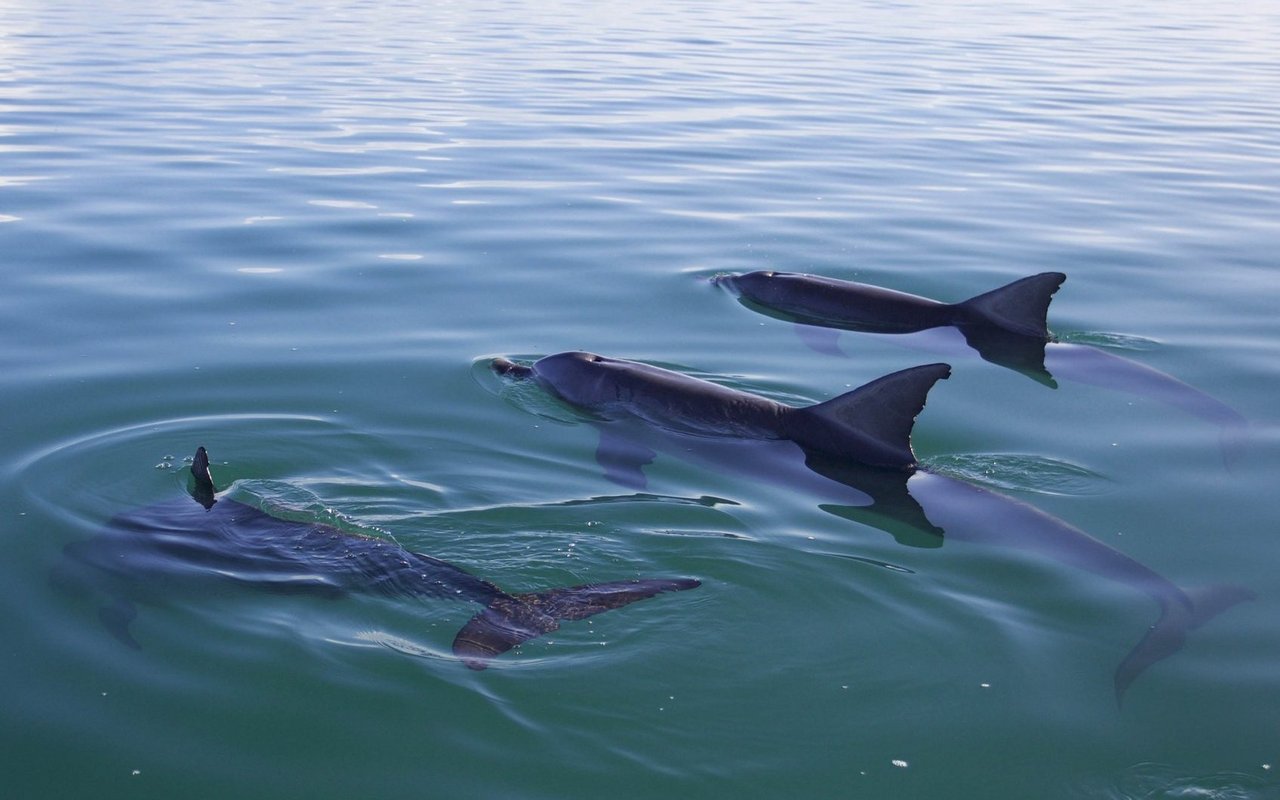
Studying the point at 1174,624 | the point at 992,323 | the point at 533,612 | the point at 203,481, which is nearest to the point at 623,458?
the point at 533,612

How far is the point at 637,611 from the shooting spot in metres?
7.80

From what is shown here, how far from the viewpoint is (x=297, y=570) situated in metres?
8.20

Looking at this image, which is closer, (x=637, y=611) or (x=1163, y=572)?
(x=637, y=611)

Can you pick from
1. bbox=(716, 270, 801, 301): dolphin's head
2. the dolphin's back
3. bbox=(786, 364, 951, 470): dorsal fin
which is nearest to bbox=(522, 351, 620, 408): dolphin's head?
bbox=(786, 364, 951, 470): dorsal fin

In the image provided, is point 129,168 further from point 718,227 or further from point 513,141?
point 718,227

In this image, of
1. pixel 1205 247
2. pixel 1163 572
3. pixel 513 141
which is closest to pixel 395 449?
pixel 1163 572

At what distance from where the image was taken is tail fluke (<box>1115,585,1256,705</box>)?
753cm

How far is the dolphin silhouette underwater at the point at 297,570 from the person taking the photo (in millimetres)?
7684

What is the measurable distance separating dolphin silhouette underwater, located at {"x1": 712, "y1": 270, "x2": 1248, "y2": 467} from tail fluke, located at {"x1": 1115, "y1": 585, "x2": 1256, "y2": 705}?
2.79 meters

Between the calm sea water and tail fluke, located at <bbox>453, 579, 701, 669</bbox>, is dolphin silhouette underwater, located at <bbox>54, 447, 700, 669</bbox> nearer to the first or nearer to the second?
tail fluke, located at <bbox>453, 579, 701, 669</bbox>

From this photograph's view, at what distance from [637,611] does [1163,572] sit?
361 centimetres

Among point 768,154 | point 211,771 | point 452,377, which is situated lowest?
point 211,771

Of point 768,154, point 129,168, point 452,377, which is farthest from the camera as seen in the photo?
point 768,154

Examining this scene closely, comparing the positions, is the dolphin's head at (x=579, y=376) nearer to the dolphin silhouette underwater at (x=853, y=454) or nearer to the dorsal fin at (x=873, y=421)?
the dolphin silhouette underwater at (x=853, y=454)
